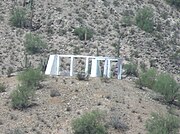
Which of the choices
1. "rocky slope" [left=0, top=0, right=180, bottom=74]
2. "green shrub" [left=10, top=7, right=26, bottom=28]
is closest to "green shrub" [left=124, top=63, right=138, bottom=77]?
"rocky slope" [left=0, top=0, right=180, bottom=74]

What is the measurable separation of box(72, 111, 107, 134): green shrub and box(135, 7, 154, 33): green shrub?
40628mm

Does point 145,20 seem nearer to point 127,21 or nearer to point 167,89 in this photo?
point 127,21

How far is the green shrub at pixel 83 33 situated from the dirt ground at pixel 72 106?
24254mm

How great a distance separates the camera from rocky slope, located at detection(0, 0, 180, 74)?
268 feet

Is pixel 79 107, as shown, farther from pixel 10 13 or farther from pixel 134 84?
pixel 10 13

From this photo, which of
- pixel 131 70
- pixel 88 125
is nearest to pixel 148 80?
pixel 131 70

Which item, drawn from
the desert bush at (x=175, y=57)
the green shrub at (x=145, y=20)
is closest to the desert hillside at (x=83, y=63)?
the green shrub at (x=145, y=20)

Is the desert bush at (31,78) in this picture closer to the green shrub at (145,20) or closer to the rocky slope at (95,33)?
the rocky slope at (95,33)

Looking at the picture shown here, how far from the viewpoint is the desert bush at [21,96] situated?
52656 millimetres

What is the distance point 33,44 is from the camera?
262ft

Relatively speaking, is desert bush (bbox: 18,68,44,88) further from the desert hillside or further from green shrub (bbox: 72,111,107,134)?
green shrub (bbox: 72,111,107,134)

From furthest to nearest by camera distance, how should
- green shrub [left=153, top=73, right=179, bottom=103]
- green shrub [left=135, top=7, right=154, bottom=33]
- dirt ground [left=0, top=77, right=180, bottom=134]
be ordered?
green shrub [left=135, top=7, right=154, bottom=33]
green shrub [left=153, top=73, right=179, bottom=103]
dirt ground [left=0, top=77, right=180, bottom=134]

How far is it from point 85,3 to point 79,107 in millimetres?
40012

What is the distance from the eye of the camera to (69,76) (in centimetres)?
6022
